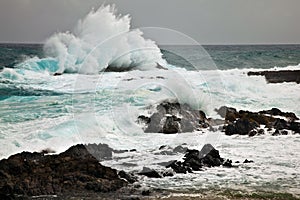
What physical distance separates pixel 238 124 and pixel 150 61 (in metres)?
9.89

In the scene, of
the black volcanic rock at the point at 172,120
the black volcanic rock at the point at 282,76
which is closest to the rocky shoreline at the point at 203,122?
the black volcanic rock at the point at 172,120

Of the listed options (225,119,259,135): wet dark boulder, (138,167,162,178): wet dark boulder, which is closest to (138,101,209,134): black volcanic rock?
(225,119,259,135): wet dark boulder

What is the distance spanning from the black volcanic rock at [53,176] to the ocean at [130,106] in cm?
96

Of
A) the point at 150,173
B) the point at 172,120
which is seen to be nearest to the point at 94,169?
the point at 150,173

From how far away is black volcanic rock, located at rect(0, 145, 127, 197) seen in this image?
9.87 metres

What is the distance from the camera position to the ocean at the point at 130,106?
11.7m

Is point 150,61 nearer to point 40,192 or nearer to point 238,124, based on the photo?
point 238,124

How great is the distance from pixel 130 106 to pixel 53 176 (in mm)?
6262

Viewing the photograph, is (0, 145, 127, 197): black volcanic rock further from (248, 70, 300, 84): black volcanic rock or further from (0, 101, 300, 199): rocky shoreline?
(248, 70, 300, 84): black volcanic rock

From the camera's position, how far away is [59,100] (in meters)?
17.9

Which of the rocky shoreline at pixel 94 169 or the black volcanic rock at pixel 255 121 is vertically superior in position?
the black volcanic rock at pixel 255 121

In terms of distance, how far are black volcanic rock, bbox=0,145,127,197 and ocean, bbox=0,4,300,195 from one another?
3.15 ft

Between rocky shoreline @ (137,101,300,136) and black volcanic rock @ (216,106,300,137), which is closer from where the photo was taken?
rocky shoreline @ (137,101,300,136)

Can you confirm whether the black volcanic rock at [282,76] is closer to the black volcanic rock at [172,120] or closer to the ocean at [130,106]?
the ocean at [130,106]
